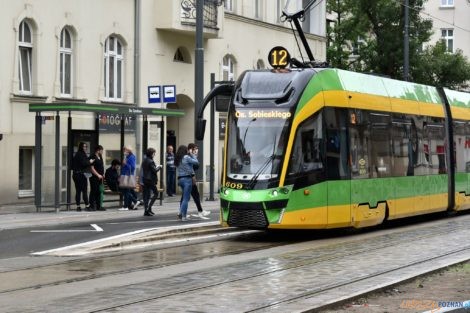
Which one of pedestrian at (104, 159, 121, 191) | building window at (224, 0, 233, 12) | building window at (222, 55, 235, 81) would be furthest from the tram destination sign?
building window at (224, 0, 233, 12)

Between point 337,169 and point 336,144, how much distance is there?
48 cm

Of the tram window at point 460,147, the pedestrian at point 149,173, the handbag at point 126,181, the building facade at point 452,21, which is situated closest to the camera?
the pedestrian at point 149,173

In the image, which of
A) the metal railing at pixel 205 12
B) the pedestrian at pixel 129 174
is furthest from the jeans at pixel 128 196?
the metal railing at pixel 205 12

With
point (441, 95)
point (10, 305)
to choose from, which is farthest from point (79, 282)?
point (441, 95)

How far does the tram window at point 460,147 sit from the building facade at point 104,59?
9250 mm

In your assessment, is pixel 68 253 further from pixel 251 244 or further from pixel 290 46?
pixel 290 46

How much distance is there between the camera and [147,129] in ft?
87.5

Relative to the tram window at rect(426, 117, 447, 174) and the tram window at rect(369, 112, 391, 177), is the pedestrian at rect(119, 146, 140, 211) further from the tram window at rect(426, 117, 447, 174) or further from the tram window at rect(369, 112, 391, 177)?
the tram window at rect(426, 117, 447, 174)

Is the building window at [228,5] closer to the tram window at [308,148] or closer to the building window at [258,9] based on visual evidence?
the building window at [258,9]

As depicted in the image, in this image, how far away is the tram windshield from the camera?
16.0m

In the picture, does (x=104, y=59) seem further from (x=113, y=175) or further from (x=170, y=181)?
(x=113, y=175)

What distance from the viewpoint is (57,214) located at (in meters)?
22.6

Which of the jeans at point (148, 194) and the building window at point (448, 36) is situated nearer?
the jeans at point (148, 194)

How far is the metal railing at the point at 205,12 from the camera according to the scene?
106ft
